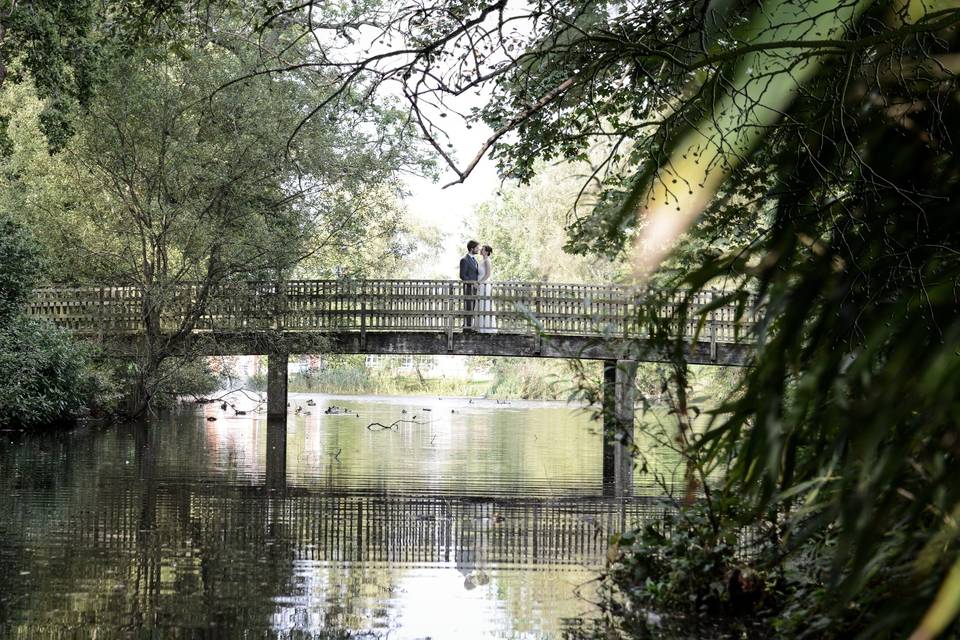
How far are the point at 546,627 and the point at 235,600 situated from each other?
5.24 ft

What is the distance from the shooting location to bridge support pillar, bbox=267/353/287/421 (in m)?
22.4

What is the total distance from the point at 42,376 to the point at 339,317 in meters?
6.45

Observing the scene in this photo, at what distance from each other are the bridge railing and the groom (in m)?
0.04

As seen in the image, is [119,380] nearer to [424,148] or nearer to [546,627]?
[424,148]

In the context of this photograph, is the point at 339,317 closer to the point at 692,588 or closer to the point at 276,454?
the point at 276,454

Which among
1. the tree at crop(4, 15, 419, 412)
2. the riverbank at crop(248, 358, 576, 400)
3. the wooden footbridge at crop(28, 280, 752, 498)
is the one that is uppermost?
the tree at crop(4, 15, 419, 412)

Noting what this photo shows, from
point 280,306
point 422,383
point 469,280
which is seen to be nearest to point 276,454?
point 280,306

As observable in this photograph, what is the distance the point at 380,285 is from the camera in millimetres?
22266

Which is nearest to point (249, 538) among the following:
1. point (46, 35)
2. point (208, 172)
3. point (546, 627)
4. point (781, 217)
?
point (546, 627)

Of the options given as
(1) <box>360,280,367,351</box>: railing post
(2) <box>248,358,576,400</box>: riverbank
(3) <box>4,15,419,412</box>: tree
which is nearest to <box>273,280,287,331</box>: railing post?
(3) <box>4,15,419,412</box>: tree

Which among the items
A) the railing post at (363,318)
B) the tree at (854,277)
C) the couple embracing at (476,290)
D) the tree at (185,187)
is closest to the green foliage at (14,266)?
the tree at (185,187)

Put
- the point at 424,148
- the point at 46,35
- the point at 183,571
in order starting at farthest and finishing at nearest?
the point at 424,148 → the point at 46,35 → the point at 183,571

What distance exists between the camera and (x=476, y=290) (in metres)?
22.1

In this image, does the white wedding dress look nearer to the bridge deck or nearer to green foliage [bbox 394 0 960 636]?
the bridge deck
